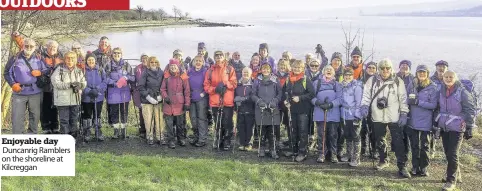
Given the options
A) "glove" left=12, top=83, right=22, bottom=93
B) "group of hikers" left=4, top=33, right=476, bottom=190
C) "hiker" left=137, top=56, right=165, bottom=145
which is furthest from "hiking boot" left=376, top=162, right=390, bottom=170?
"glove" left=12, top=83, right=22, bottom=93

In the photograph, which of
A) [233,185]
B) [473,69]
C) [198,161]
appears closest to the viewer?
[233,185]

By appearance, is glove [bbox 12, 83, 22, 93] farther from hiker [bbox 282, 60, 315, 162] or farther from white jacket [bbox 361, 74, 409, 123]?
white jacket [bbox 361, 74, 409, 123]

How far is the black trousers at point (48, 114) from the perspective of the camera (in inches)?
374

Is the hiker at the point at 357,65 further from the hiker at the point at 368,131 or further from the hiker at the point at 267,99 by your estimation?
the hiker at the point at 267,99

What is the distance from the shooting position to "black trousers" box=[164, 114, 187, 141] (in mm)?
9539

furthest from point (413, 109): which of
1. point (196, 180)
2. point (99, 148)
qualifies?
point (99, 148)

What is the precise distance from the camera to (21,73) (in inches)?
336

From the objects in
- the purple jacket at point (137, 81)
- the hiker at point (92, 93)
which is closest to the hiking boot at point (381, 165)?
the purple jacket at point (137, 81)

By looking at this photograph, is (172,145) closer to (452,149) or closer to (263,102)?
(263,102)

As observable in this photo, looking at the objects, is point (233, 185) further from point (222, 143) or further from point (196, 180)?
point (222, 143)

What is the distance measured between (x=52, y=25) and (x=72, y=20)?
62cm

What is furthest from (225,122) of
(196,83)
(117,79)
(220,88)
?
(117,79)

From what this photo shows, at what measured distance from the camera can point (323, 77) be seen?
8.62m

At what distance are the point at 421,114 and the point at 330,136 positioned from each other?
1723 millimetres
